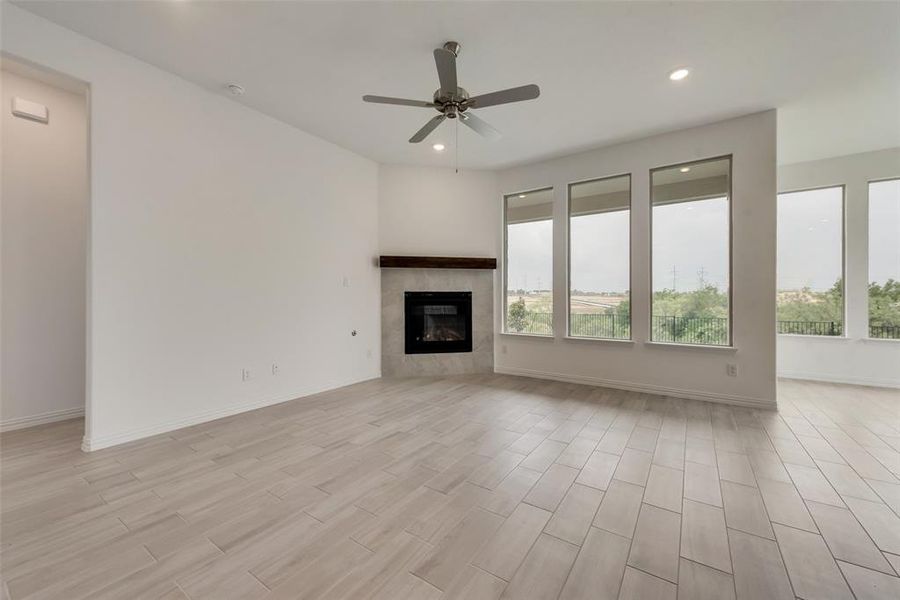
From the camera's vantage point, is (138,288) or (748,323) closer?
(138,288)

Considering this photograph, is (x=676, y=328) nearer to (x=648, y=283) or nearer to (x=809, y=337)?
(x=648, y=283)

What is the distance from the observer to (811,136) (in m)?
4.27

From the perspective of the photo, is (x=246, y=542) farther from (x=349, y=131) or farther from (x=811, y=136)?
(x=811, y=136)

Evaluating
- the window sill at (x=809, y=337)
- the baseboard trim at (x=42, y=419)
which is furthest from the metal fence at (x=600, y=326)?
the baseboard trim at (x=42, y=419)

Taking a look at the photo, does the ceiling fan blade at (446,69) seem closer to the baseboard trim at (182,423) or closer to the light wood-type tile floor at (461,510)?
the light wood-type tile floor at (461,510)

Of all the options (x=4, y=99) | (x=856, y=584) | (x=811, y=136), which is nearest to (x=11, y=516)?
(x=4, y=99)

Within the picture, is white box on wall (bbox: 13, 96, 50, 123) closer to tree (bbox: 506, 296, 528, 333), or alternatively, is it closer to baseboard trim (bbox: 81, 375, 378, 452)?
baseboard trim (bbox: 81, 375, 378, 452)

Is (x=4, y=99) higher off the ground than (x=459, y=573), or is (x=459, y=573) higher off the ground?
(x=4, y=99)

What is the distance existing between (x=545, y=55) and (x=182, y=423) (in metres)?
4.44

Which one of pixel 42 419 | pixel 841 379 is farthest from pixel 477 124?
pixel 841 379

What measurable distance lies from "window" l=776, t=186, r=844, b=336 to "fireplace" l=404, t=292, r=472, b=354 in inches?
187

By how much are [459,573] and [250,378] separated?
3.06 meters

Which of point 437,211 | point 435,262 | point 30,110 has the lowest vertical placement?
point 435,262

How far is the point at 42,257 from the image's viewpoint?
10.7ft
